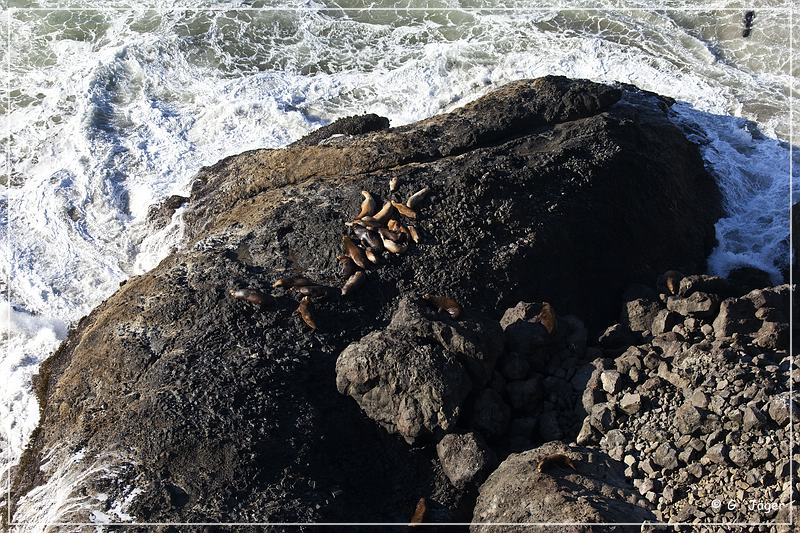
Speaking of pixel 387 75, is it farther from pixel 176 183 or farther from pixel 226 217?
pixel 226 217

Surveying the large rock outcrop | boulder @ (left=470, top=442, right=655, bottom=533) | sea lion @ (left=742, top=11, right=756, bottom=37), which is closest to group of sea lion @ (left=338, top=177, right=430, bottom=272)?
the large rock outcrop

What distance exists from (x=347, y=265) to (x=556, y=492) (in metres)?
3.36

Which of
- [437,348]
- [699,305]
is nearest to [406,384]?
[437,348]

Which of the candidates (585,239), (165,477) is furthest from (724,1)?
(165,477)

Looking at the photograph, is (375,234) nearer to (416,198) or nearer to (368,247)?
(368,247)

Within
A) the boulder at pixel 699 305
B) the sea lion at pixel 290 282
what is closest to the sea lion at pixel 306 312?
the sea lion at pixel 290 282

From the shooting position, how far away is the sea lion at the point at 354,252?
1030cm

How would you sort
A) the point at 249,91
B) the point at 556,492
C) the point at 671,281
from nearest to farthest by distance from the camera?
the point at 556,492 < the point at 671,281 < the point at 249,91

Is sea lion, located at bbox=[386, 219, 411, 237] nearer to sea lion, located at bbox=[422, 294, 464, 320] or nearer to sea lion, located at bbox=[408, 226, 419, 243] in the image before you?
sea lion, located at bbox=[408, 226, 419, 243]

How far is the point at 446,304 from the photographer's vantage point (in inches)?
384

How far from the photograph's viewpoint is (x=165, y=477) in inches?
345

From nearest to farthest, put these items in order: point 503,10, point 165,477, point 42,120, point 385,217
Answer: point 165,477, point 385,217, point 42,120, point 503,10

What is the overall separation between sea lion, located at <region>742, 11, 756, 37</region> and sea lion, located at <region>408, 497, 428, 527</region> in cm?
1260

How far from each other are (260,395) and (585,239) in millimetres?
4092
